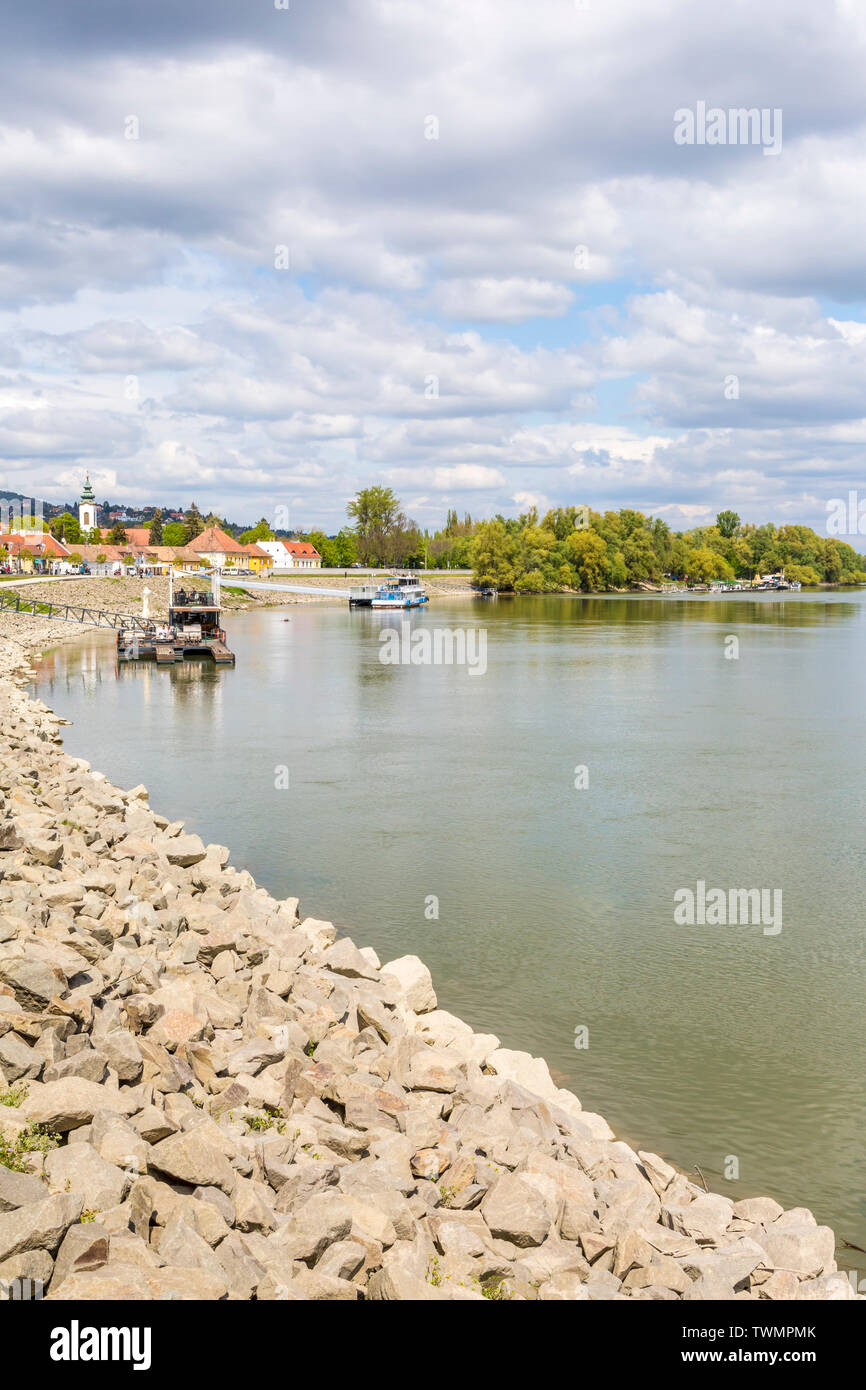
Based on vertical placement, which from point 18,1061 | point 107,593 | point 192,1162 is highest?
point 107,593

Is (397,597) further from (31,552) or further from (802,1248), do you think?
(802,1248)

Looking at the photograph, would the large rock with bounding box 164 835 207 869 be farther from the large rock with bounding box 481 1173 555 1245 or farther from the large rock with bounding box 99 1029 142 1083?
the large rock with bounding box 481 1173 555 1245

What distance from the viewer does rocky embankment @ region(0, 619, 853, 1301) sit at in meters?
6.75

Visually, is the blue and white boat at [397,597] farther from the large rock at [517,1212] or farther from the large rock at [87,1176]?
the large rock at [87,1176]

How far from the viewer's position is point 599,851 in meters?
21.7

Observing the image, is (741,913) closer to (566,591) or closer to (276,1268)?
(276,1268)

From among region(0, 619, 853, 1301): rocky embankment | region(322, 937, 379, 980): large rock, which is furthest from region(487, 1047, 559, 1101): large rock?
region(322, 937, 379, 980): large rock

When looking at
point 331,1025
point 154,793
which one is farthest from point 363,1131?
point 154,793

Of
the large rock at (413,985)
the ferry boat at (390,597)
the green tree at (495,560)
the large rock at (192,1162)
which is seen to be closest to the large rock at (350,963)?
the large rock at (413,985)

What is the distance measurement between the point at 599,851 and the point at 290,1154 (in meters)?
14.2

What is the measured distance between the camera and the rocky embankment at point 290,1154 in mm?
6754

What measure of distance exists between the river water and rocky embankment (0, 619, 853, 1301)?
175 cm

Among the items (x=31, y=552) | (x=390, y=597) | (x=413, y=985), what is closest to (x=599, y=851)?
(x=413, y=985)

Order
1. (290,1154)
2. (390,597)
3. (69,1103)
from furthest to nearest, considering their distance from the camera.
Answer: (390,597), (290,1154), (69,1103)
